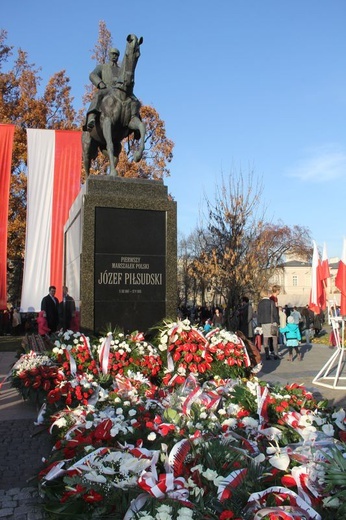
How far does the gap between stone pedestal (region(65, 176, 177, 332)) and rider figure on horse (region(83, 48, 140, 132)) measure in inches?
53.2

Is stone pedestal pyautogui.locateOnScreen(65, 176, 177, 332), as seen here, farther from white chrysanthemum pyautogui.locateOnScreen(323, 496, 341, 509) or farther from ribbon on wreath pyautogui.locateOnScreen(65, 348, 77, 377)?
white chrysanthemum pyautogui.locateOnScreen(323, 496, 341, 509)

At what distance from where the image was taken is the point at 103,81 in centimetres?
847

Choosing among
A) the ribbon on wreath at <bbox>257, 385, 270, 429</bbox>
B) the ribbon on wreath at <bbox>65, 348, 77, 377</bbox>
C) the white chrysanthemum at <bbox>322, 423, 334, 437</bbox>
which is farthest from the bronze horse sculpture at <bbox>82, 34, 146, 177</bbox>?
the white chrysanthemum at <bbox>322, 423, 334, 437</bbox>

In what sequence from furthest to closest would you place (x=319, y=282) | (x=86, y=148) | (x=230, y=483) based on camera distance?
(x=86, y=148), (x=319, y=282), (x=230, y=483)

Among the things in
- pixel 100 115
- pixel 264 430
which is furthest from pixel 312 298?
pixel 264 430

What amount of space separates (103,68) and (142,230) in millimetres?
2996

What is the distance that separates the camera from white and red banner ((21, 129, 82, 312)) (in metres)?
15.1

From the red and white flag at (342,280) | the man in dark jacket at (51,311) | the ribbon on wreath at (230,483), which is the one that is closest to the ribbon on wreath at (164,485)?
the ribbon on wreath at (230,483)

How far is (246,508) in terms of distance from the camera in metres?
2.38

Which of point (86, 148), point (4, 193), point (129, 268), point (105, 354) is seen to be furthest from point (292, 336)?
point (4, 193)

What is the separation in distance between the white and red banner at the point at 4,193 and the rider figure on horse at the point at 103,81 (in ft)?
25.6

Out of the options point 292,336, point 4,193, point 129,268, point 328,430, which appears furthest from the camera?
point 4,193

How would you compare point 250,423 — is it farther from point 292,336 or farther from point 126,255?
point 292,336

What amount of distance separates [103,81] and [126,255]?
10.3 ft
